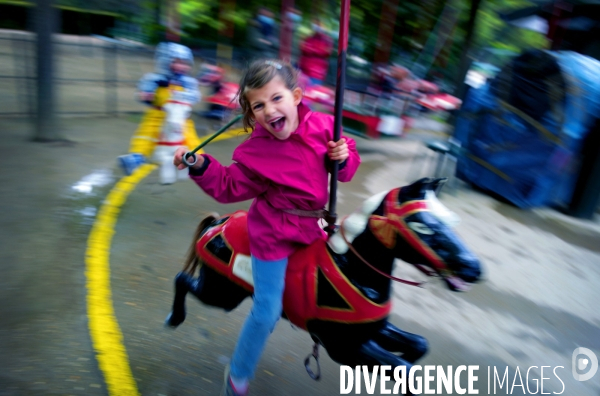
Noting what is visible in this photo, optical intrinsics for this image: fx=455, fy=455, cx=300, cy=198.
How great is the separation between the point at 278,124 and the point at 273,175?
0.82 feet

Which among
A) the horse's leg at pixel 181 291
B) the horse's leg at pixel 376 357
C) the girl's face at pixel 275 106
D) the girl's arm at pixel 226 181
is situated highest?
the girl's face at pixel 275 106

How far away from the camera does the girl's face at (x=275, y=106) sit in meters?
2.13

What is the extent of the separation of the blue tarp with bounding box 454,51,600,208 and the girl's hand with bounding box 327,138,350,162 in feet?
17.1

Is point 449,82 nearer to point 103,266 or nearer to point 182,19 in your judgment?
point 182,19

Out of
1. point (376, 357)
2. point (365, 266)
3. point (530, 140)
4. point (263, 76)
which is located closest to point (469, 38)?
point (530, 140)

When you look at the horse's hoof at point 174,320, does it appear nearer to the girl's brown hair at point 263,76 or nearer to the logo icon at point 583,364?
the girl's brown hair at point 263,76

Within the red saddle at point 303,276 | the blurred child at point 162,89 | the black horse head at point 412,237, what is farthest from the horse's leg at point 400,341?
the blurred child at point 162,89

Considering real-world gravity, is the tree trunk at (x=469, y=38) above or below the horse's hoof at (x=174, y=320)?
above

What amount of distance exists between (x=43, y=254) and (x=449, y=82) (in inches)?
518

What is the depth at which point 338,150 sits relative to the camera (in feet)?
7.05

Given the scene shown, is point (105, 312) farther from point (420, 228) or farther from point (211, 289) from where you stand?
point (420, 228)

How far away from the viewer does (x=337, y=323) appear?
224 centimetres

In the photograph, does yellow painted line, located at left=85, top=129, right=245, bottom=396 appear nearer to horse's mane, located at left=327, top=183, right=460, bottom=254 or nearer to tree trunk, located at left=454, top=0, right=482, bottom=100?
horse's mane, located at left=327, top=183, right=460, bottom=254

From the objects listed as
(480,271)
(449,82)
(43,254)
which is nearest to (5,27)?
(449,82)
